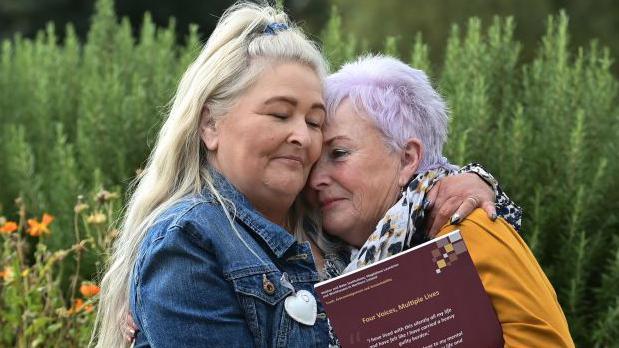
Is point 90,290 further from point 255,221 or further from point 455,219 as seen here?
point 455,219

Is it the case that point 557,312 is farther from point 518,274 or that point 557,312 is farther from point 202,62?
point 202,62

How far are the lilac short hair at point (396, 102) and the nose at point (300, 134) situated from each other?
24cm

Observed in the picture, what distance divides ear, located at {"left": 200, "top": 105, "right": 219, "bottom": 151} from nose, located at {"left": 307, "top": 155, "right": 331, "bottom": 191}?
1.30ft

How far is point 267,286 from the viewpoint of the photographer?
120 inches

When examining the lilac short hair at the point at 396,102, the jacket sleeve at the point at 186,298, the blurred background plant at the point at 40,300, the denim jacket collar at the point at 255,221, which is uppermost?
the lilac short hair at the point at 396,102

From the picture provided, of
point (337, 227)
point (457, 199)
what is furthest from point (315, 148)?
point (457, 199)

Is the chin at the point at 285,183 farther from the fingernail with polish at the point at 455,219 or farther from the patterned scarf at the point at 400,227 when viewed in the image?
the fingernail with polish at the point at 455,219

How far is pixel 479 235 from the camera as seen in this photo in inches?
122

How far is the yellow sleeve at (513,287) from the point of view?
299 centimetres

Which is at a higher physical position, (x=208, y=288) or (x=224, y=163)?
(x=224, y=163)

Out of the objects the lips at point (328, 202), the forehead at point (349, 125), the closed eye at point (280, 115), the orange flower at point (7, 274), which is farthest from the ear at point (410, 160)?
the orange flower at point (7, 274)

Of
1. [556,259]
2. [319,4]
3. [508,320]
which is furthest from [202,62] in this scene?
[319,4]

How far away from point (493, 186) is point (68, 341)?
2.23 metres

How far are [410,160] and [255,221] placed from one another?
587 millimetres
